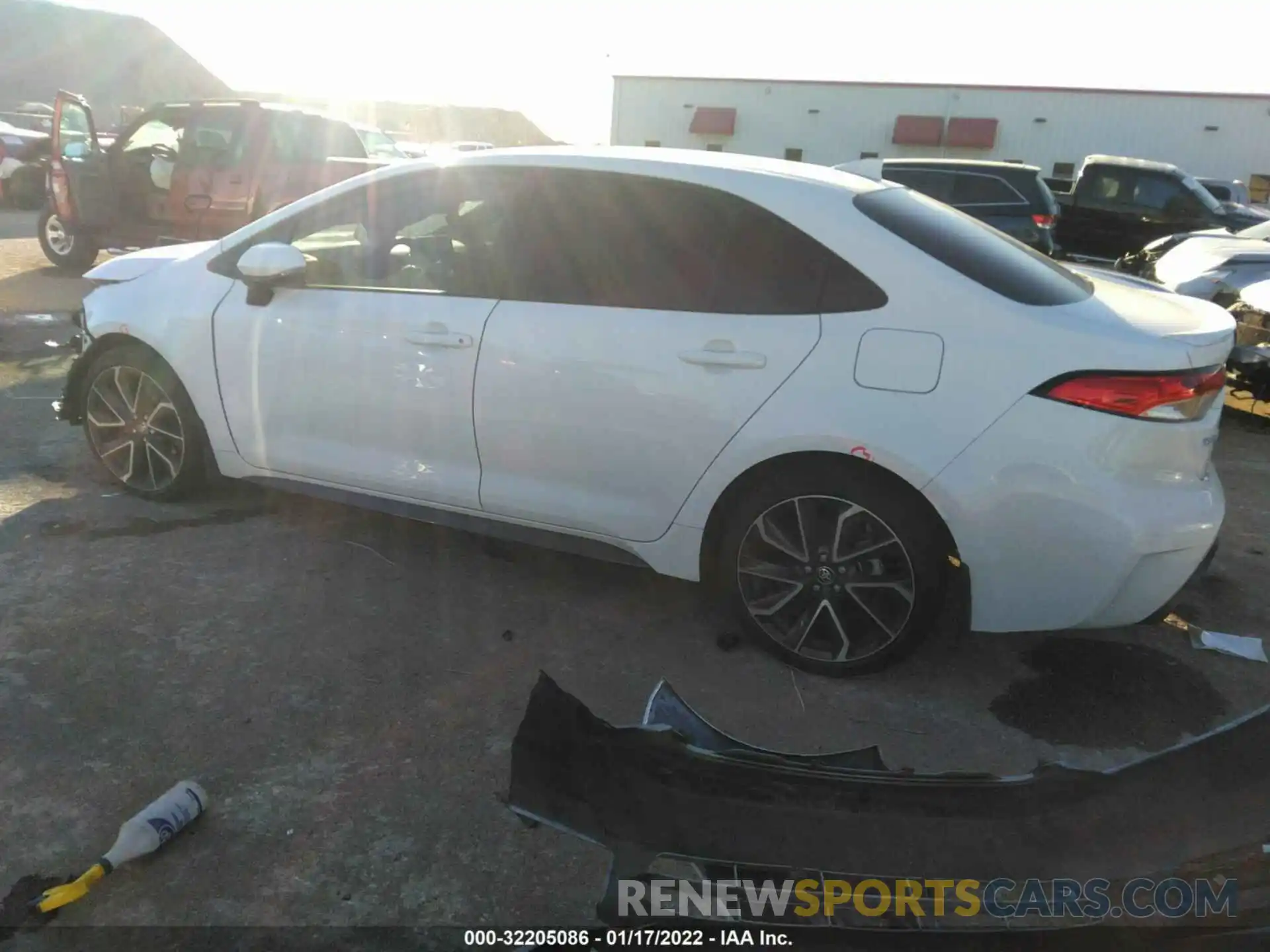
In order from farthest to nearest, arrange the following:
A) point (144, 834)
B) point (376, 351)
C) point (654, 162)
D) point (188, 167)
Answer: point (188, 167) < point (376, 351) < point (654, 162) < point (144, 834)

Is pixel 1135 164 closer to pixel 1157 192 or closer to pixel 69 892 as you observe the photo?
pixel 1157 192

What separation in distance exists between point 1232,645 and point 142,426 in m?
4.73

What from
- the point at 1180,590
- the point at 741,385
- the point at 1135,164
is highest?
the point at 1135,164

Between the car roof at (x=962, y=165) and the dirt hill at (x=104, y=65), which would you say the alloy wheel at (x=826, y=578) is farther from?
the dirt hill at (x=104, y=65)

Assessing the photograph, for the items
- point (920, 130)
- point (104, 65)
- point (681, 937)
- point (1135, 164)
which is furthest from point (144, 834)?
point (104, 65)

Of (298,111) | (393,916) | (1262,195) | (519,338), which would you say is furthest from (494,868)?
(1262,195)

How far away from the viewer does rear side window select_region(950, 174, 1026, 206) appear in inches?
479

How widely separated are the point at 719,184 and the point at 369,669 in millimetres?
2085

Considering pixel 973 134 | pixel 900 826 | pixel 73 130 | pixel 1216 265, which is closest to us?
pixel 900 826

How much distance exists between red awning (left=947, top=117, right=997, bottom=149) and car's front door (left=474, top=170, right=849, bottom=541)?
33743 millimetres

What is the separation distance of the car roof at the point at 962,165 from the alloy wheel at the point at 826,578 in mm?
10074

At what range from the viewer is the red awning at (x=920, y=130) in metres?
34.1

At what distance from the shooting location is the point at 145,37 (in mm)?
78750

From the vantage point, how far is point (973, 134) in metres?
33.9
